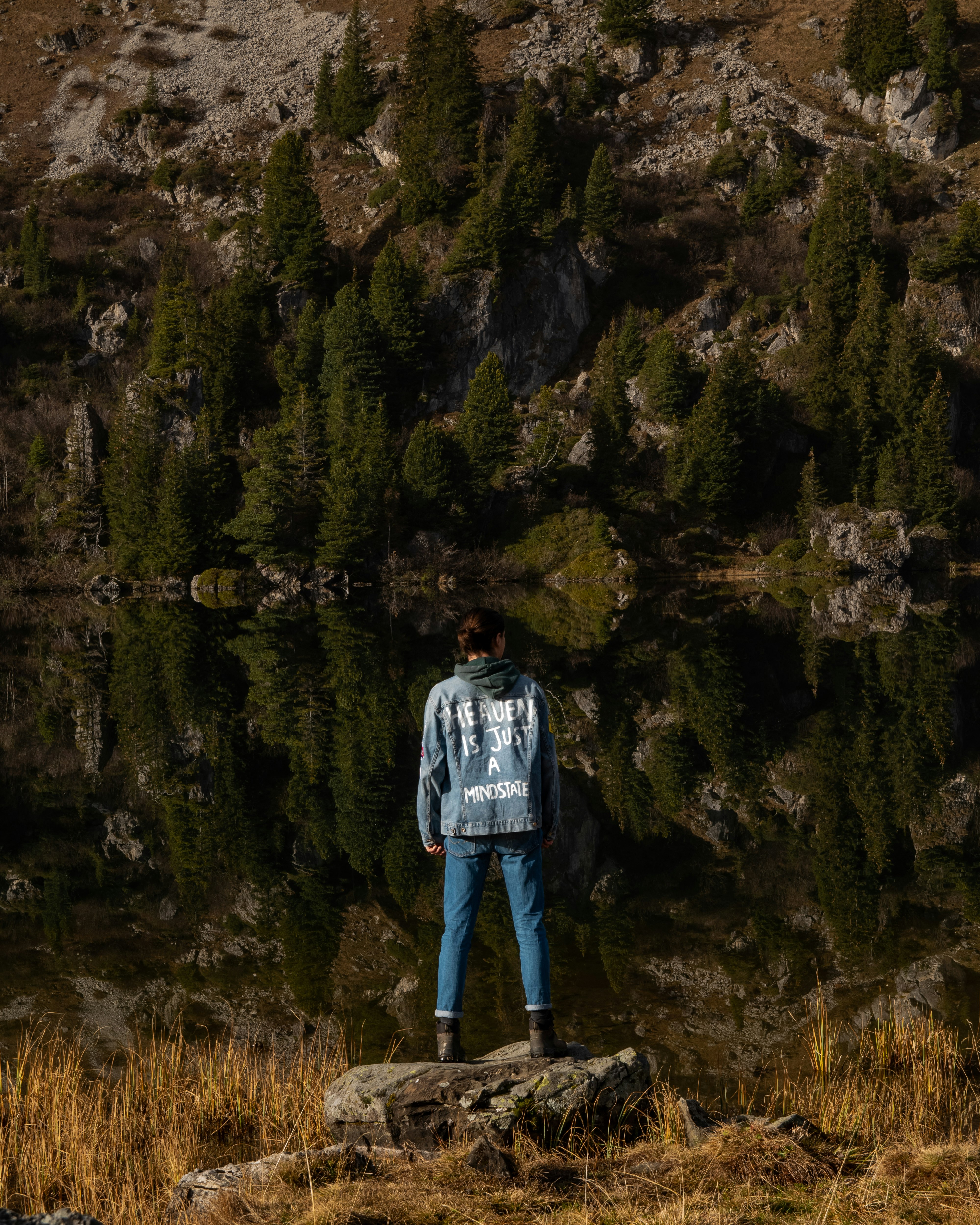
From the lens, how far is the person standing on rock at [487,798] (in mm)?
6488

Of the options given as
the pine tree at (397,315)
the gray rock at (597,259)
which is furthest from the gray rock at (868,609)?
the gray rock at (597,259)

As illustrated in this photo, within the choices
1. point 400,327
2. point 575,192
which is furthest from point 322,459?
point 575,192

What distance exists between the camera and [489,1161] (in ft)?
17.3

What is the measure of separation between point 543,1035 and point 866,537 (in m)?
74.8

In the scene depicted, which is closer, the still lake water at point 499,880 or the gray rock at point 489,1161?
the gray rock at point 489,1161

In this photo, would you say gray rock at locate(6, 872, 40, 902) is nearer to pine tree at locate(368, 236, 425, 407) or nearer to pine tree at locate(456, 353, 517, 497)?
pine tree at locate(456, 353, 517, 497)

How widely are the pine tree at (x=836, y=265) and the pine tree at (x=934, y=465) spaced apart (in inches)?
327

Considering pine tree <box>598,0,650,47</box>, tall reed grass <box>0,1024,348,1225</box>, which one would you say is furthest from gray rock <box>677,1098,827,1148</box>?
pine tree <box>598,0,650,47</box>

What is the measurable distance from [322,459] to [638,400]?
97.0ft

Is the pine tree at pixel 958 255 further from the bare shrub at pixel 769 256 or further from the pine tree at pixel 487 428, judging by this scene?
the pine tree at pixel 487 428

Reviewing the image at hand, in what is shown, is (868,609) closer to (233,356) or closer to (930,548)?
(930,548)

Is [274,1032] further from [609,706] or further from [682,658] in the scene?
[682,658]

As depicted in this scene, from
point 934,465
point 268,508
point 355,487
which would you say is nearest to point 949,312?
point 934,465

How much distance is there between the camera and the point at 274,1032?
30.4 feet
